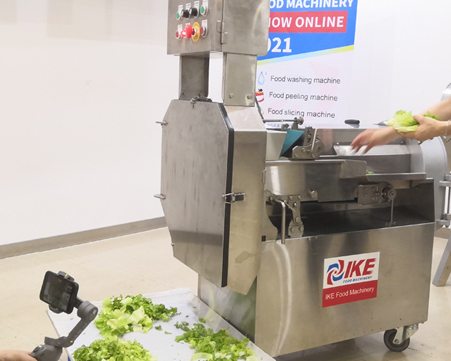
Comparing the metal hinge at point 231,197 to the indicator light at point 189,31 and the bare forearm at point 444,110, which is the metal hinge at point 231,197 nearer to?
the indicator light at point 189,31

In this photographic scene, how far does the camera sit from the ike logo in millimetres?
2301

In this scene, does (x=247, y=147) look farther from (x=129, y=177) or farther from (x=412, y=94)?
(x=412, y=94)

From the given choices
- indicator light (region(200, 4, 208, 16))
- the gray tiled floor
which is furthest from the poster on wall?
indicator light (region(200, 4, 208, 16))

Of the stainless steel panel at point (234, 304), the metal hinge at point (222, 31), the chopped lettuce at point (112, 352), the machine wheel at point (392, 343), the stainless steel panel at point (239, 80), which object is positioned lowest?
the machine wheel at point (392, 343)

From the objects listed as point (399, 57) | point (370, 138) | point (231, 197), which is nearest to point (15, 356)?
point (231, 197)

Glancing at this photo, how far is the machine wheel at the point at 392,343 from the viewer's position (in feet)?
8.58

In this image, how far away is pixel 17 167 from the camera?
3.83 meters

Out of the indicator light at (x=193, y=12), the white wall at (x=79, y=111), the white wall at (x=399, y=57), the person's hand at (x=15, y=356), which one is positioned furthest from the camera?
the white wall at (x=399, y=57)

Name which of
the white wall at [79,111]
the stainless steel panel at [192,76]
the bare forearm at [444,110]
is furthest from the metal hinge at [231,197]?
the white wall at [79,111]

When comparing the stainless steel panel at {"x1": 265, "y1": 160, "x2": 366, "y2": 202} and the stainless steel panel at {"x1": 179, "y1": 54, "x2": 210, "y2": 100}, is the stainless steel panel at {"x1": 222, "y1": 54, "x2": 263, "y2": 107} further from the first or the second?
the stainless steel panel at {"x1": 179, "y1": 54, "x2": 210, "y2": 100}

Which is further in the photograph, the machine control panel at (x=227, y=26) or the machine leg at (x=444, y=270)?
the machine leg at (x=444, y=270)

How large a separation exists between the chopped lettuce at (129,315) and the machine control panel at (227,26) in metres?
1.17

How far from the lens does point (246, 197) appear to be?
201cm

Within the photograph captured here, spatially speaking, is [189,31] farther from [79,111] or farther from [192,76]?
[79,111]
